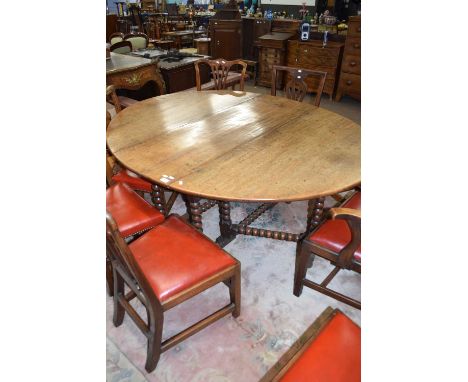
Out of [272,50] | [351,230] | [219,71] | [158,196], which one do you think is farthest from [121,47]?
[351,230]

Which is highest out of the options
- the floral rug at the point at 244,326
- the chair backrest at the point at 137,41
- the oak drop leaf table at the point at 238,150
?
the chair backrest at the point at 137,41

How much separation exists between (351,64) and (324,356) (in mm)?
4506

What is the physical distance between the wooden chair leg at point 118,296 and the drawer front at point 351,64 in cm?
436

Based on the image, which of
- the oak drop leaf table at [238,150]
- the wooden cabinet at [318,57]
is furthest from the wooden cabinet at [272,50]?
the oak drop leaf table at [238,150]

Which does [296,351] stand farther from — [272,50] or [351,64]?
[272,50]

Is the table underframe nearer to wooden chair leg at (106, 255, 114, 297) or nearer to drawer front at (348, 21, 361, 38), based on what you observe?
wooden chair leg at (106, 255, 114, 297)

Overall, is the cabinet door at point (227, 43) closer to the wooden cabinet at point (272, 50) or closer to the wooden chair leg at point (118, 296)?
the wooden cabinet at point (272, 50)

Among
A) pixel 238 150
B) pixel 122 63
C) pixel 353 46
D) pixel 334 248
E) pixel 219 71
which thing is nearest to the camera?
pixel 334 248

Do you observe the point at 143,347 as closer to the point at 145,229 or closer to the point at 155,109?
the point at 145,229

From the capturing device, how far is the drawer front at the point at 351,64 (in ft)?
14.9

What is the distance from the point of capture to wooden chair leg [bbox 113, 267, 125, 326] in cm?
155

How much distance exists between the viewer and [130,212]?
1736 millimetres
